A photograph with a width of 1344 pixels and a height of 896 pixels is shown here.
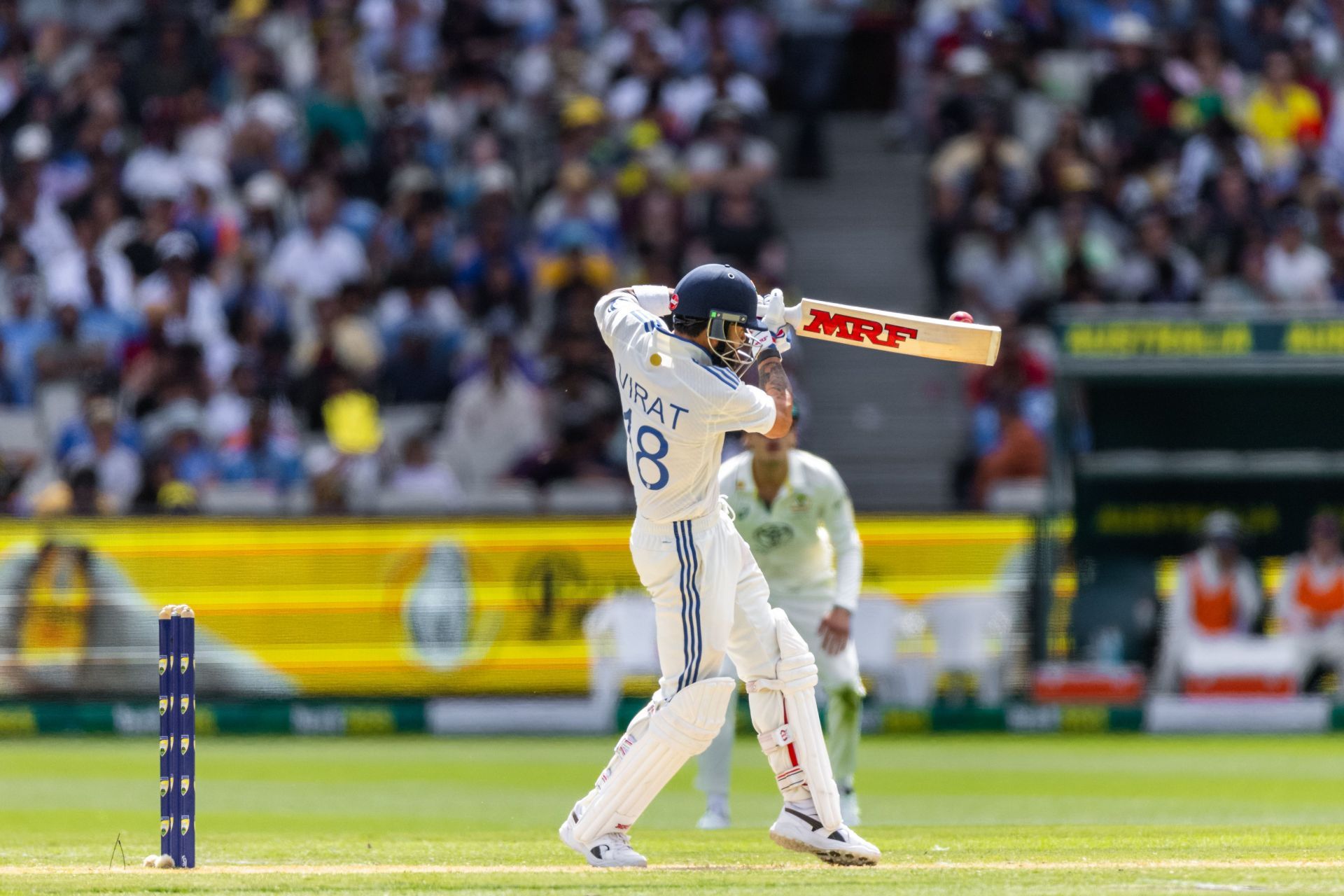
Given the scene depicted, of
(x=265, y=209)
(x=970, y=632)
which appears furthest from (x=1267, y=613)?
(x=265, y=209)

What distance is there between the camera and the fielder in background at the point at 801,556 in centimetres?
922

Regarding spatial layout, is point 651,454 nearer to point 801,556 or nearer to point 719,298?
point 719,298

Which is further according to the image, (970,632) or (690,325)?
(970,632)

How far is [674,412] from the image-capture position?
7.04m

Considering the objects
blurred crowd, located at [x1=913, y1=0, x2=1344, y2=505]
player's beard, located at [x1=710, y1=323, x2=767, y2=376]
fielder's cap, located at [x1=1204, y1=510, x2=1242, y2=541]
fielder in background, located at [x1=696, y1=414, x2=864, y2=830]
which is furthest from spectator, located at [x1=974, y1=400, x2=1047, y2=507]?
player's beard, located at [x1=710, y1=323, x2=767, y2=376]

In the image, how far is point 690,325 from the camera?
717 centimetres

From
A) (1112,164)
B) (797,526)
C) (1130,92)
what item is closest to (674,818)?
(797,526)

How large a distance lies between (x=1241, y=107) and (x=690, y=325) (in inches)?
491

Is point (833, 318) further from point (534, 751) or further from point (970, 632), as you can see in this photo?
point (970, 632)

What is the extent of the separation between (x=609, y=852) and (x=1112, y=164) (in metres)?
11.6

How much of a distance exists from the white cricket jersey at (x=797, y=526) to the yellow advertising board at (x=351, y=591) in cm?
516

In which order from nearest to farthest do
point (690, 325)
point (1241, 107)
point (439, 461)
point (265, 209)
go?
point (690, 325) < point (439, 461) < point (265, 209) < point (1241, 107)

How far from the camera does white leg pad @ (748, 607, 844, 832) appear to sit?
7250mm

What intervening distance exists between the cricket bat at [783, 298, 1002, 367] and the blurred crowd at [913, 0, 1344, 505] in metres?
7.68
